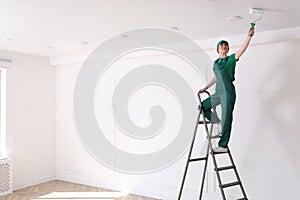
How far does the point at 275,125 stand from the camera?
3.67 meters

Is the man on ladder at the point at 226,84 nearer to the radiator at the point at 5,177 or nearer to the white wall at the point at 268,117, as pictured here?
the white wall at the point at 268,117

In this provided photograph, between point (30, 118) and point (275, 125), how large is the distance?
418cm

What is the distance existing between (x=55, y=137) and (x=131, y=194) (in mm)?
2067

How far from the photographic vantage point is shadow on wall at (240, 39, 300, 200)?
139 inches

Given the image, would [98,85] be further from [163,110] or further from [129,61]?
[163,110]

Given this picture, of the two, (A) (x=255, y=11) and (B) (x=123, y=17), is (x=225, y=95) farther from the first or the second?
(B) (x=123, y=17)

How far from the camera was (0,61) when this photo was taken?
4.73 m

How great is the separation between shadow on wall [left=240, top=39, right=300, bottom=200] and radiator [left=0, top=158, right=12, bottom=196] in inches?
149

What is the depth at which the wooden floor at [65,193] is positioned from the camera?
4.62m

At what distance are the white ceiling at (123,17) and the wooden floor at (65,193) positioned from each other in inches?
98.5

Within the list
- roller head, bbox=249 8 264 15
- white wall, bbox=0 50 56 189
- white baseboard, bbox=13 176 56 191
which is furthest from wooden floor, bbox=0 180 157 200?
roller head, bbox=249 8 264 15

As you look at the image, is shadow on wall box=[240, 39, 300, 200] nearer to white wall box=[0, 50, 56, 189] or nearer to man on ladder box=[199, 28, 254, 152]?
man on ladder box=[199, 28, 254, 152]

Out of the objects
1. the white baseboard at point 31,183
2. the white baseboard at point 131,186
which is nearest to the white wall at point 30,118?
the white baseboard at point 31,183

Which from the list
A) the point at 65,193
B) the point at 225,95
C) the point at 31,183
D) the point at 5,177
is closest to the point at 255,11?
the point at 225,95
